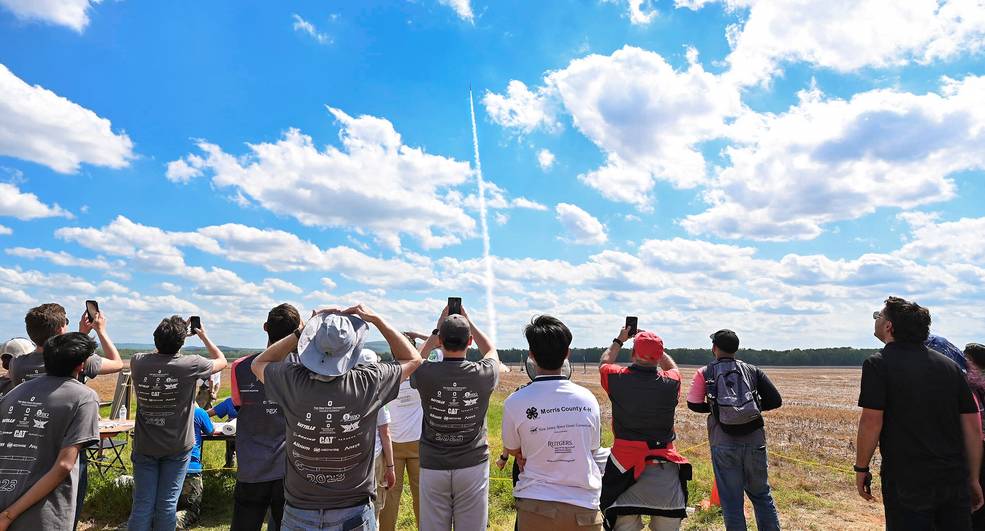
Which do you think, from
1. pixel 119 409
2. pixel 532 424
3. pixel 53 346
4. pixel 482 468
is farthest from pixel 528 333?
pixel 119 409

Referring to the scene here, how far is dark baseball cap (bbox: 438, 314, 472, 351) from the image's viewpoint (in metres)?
4.88

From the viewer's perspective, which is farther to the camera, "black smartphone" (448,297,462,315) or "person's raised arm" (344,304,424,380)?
"black smartphone" (448,297,462,315)

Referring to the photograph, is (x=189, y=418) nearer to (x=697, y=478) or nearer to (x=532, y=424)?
(x=532, y=424)

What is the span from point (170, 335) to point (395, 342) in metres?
2.73

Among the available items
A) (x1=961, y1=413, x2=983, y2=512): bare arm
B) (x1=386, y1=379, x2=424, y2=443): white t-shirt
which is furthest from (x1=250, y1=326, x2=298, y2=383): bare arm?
(x1=961, y1=413, x2=983, y2=512): bare arm

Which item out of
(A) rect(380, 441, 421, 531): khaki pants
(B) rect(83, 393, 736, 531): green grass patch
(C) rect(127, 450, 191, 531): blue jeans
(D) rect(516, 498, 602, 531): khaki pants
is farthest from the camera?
(B) rect(83, 393, 736, 531): green grass patch

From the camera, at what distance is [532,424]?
12.9 ft

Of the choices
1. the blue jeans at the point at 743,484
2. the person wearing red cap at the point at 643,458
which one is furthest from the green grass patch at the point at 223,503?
the person wearing red cap at the point at 643,458

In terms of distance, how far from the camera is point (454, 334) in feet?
16.0

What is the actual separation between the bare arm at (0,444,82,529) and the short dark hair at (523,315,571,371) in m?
3.44

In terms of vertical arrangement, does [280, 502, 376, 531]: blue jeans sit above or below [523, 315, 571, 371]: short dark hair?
below

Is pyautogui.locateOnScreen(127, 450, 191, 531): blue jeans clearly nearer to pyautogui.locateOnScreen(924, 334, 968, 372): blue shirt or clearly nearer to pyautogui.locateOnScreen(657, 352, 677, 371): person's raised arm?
pyautogui.locateOnScreen(657, 352, 677, 371): person's raised arm

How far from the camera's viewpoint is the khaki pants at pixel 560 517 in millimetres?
3799

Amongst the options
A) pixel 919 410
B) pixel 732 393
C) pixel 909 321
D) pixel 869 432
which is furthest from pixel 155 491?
pixel 909 321
